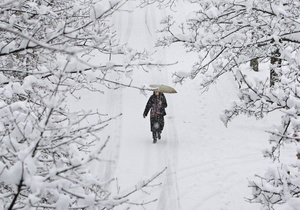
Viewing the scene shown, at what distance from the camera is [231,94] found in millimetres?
17625

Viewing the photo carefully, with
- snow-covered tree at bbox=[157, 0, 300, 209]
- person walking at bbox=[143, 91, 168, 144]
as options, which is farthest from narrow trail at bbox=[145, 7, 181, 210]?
snow-covered tree at bbox=[157, 0, 300, 209]

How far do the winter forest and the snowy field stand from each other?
0.04 m

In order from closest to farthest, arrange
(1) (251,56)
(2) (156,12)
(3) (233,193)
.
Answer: (1) (251,56) < (3) (233,193) < (2) (156,12)

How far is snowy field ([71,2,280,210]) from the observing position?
9734 millimetres

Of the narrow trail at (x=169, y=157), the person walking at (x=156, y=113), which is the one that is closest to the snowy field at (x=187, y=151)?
the narrow trail at (x=169, y=157)

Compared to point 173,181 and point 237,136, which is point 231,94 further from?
point 173,181

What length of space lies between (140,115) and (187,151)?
345cm

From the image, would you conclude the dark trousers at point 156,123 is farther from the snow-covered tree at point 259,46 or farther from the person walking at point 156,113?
the snow-covered tree at point 259,46

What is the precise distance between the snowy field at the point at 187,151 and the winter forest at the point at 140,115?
4cm

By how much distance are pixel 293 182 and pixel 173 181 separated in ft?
20.9

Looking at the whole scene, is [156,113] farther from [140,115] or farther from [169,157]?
[140,115]

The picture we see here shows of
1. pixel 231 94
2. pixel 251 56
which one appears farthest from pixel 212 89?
pixel 251 56

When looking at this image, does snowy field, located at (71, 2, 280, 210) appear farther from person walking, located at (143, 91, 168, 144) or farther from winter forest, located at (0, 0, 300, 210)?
person walking, located at (143, 91, 168, 144)

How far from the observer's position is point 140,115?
15219 millimetres
